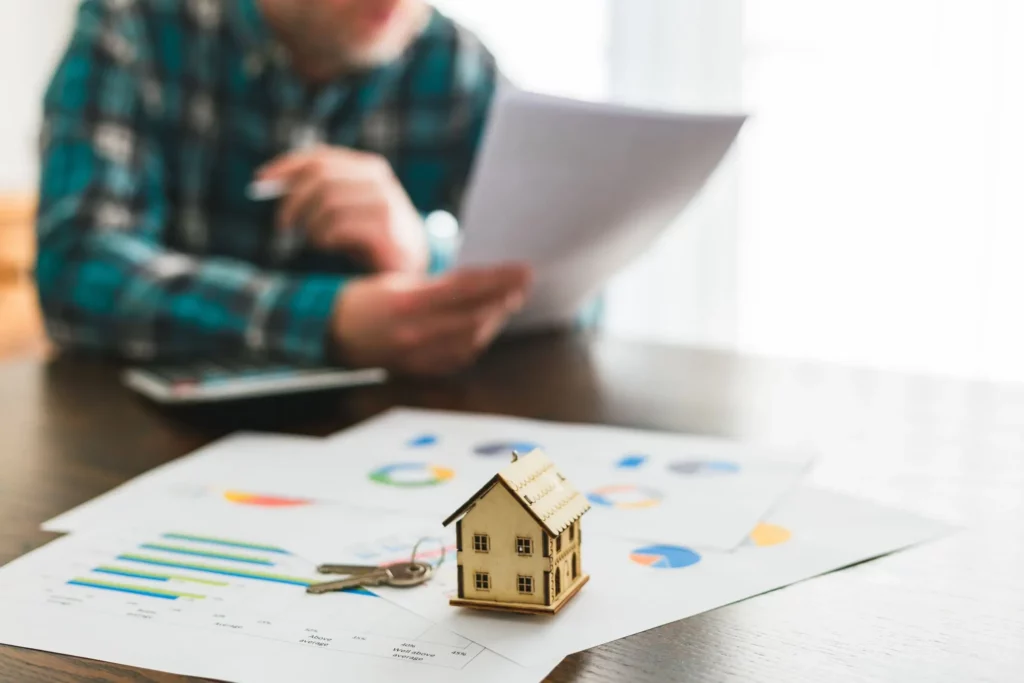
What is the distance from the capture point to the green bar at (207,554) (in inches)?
19.6

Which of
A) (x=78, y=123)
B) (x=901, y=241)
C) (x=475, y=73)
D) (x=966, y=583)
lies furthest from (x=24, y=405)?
(x=901, y=241)

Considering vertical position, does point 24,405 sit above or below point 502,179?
below

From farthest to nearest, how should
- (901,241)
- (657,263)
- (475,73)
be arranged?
(657,263), (901,241), (475,73)

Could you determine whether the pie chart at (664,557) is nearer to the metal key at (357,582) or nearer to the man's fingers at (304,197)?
the metal key at (357,582)

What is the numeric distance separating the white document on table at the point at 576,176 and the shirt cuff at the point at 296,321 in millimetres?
139

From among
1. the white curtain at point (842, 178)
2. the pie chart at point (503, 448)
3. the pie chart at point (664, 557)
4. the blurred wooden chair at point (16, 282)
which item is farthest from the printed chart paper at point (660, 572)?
the blurred wooden chair at point (16, 282)

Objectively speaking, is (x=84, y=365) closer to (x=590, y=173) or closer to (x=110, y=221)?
(x=110, y=221)

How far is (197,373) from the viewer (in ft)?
2.77

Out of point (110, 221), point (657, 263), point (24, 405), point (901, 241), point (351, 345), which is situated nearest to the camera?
point (24, 405)

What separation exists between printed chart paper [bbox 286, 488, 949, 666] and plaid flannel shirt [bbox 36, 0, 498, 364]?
512 millimetres

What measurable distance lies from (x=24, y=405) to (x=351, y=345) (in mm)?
268

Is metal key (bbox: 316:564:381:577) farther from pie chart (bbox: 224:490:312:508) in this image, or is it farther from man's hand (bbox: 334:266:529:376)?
man's hand (bbox: 334:266:529:376)

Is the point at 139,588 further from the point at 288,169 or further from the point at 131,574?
the point at 288,169

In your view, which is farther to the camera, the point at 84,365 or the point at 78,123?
the point at 78,123
